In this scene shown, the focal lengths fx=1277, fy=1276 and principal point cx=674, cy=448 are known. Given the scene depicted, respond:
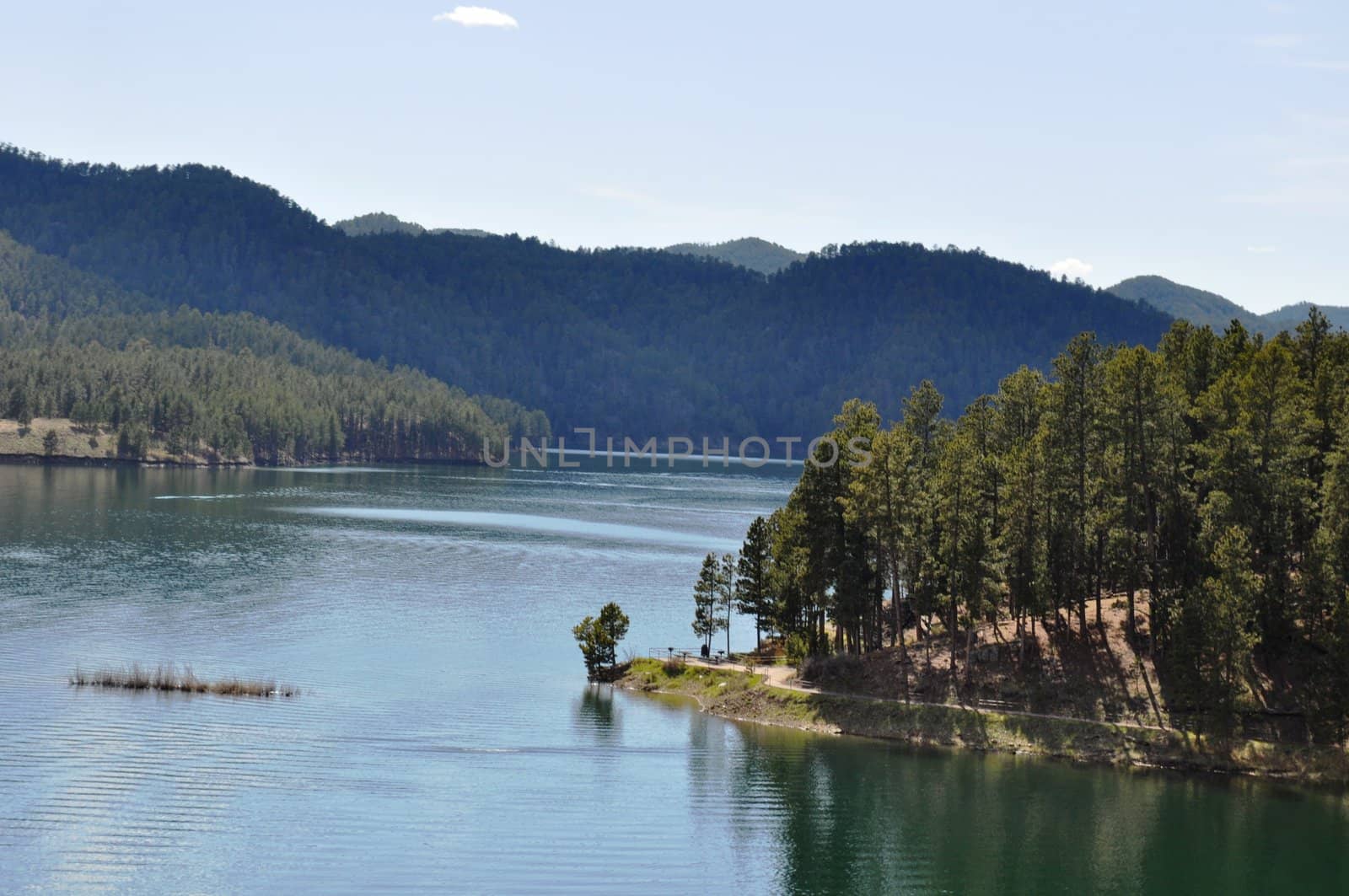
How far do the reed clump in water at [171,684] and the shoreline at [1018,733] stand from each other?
2859cm

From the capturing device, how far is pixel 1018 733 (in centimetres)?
7644

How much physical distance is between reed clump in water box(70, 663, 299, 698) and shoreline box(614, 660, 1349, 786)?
28.6 meters

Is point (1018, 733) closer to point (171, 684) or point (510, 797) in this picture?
point (510, 797)

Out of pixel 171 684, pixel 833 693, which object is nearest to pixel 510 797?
pixel 833 693

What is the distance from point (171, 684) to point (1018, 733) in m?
53.3

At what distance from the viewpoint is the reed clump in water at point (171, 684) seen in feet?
267

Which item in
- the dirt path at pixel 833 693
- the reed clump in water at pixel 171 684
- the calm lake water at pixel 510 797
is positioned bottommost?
the calm lake water at pixel 510 797

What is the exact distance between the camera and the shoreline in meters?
71.3

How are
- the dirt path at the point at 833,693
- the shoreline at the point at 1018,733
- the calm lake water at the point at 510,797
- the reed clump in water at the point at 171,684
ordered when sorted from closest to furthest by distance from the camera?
the calm lake water at the point at 510,797, the shoreline at the point at 1018,733, the dirt path at the point at 833,693, the reed clump in water at the point at 171,684

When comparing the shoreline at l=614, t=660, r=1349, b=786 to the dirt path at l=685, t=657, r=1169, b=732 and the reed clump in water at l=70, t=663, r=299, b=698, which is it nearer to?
the dirt path at l=685, t=657, r=1169, b=732

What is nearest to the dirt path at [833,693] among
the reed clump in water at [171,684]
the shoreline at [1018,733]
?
the shoreline at [1018,733]

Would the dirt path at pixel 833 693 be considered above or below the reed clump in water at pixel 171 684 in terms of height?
above

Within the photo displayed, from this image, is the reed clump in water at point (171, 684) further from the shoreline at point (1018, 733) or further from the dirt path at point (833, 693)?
the dirt path at point (833, 693)

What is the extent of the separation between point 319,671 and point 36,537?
81991mm
